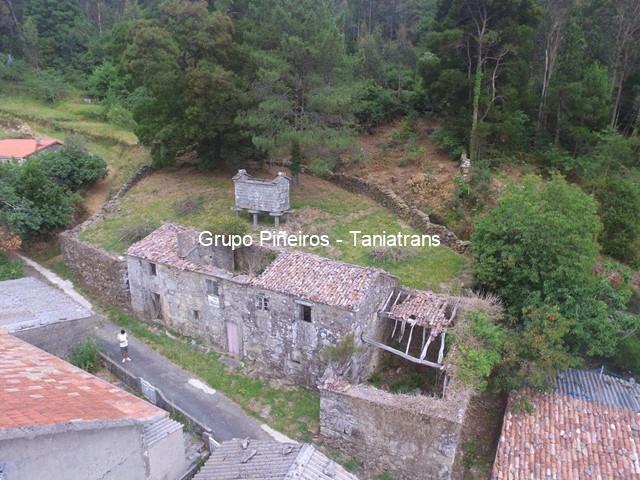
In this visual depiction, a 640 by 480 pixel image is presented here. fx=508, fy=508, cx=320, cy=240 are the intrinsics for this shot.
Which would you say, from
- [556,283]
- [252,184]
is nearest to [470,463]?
[556,283]

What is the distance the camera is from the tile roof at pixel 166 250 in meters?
22.2

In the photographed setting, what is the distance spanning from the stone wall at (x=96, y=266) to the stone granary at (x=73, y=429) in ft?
33.7

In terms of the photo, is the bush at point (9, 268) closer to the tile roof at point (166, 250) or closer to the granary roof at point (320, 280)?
the tile roof at point (166, 250)

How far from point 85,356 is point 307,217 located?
46.0 feet

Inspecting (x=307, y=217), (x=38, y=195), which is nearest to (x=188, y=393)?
(x=307, y=217)

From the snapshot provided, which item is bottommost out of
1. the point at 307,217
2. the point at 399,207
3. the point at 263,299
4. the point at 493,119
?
the point at 263,299

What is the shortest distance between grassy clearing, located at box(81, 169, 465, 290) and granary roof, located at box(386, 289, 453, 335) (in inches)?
97.8

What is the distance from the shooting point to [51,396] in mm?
12031

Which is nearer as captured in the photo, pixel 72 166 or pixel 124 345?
pixel 124 345

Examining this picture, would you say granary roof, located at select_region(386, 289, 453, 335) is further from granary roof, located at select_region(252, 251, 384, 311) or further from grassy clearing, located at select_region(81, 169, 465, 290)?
grassy clearing, located at select_region(81, 169, 465, 290)

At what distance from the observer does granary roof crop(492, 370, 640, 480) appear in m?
15.8

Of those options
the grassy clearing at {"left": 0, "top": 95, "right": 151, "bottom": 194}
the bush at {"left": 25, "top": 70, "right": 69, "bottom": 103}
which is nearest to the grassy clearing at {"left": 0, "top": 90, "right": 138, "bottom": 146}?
the grassy clearing at {"left": 0, "top": 95, "right": 151, "bottom": 194}

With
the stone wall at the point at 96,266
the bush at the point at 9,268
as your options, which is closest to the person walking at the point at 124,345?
the stone wall at the point at 96,266

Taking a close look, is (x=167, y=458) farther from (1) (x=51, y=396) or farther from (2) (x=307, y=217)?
(2) (x=307, y=217)
